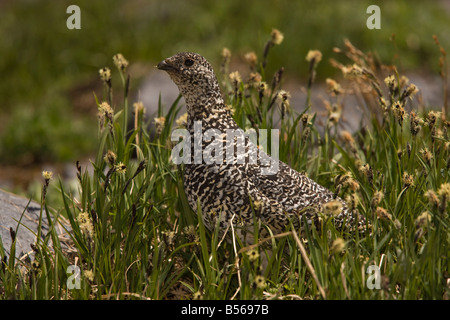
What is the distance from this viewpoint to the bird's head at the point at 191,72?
3.47m

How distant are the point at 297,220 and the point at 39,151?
4.96 meters

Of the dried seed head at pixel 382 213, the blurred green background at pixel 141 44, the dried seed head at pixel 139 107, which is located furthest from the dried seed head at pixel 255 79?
the blurred green background at pixel 141 44

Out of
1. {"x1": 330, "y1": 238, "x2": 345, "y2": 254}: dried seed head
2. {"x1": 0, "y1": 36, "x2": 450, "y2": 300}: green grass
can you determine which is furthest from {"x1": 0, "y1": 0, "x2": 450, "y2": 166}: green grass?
{"x1": 330, "y1": 238, "x2": 345, "y2": 254}: dried seed head

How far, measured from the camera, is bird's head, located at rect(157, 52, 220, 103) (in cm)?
347

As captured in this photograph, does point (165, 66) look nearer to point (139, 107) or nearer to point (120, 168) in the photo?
point (120, 168)

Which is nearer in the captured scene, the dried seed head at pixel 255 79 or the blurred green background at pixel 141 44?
the dried seed head at pixel 255 79

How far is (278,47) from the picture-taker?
8.16m

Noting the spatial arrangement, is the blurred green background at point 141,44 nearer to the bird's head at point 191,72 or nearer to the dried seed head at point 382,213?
the bird's head at point 191,72

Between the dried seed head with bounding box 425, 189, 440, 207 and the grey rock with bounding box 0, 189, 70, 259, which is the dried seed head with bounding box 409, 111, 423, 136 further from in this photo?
the grey rock with bounding box 0, 189, 70, 259

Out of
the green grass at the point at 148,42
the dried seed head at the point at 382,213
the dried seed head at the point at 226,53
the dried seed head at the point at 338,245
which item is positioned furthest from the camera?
the green grass at the point at 148,42

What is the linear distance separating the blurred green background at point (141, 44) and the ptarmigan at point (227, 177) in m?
4.33

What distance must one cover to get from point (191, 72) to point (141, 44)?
551 centimetres

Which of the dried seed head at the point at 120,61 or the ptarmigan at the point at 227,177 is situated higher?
the dried seed head at the point at 120,61

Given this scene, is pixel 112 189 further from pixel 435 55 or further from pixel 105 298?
pixel 435 55
